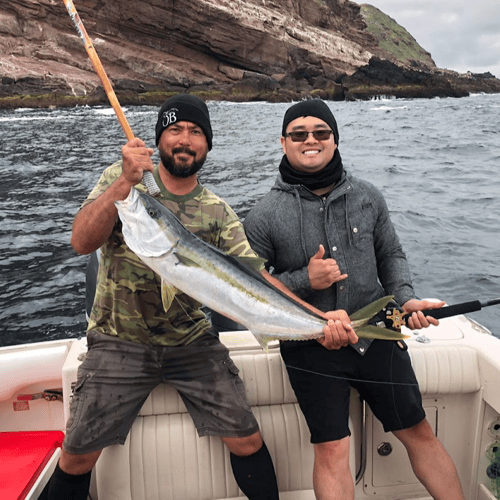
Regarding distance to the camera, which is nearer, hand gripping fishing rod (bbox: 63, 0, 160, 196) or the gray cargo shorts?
hand gripping fishing rod (bbox: 63, 0, 160, 196)

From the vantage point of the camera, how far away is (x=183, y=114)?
2.88m

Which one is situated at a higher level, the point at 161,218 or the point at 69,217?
the point at 161,218

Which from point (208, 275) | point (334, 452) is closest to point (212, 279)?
point (208, 275)

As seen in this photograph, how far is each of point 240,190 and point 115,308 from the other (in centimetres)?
1106

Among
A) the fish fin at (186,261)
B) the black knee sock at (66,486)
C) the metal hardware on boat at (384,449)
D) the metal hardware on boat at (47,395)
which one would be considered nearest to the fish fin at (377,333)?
the fish fin at (186,261)

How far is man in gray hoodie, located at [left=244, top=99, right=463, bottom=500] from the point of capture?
2.88m

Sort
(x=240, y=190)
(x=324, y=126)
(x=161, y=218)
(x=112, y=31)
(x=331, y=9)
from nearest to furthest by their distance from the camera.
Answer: (x=161, y=218) < (x=324, y=126) < (x=240, y=190) < (x=112, y=31) < (x=331, y=9)

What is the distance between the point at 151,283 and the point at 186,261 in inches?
20.9

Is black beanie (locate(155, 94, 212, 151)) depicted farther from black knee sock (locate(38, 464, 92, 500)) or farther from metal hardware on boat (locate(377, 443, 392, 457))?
metal hardware on boat (locate(377, 443, 392, 457))

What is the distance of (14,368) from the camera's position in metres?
3.47

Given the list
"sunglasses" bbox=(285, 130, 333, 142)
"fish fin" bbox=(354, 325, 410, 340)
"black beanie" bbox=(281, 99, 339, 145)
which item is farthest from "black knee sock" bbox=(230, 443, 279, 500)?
"black beanie" bbox=(281, 99, 339, 145)

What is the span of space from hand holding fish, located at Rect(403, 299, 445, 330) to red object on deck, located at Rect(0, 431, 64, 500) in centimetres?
241

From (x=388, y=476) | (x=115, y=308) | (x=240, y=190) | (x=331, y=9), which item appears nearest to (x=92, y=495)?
(x=115, y=308)

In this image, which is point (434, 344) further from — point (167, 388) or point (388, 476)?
point (167, 388)
